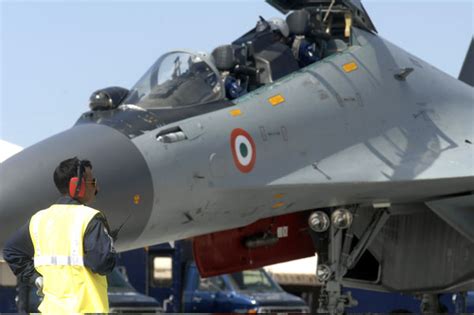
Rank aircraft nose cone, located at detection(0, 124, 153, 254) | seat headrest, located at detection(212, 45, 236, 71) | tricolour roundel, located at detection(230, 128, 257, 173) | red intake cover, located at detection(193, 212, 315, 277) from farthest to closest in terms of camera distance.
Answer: red intake cover, located at detection(193, 212, 315, 277)
seat headrest, located at detection(212, 45, 236, 71)
tricolour roundel, located at detection(230, 128, 257, 173)
aircraft nose cone, located at detection(0, 124, 153, 254)

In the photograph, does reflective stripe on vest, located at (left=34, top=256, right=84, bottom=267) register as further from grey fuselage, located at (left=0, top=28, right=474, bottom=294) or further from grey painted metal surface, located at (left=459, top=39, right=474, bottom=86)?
grey painted metal surface, located at (left=459, top=39, right=474, bottom=86)

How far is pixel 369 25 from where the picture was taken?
12.5m

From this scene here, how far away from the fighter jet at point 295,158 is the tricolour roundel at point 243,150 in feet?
0.04

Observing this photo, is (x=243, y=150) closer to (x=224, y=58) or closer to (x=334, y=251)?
(x=224, y=58)

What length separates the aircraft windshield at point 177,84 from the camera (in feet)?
33.6

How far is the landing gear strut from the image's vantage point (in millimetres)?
11070

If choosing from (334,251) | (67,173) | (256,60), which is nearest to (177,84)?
(256,60)

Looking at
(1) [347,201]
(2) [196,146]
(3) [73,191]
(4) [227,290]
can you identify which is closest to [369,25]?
(1) [347,201]

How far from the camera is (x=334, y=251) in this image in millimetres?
11281

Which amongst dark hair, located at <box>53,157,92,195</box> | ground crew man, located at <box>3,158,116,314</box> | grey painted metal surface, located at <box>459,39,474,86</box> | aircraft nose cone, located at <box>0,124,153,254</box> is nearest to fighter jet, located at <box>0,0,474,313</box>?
aircraft nose cone, located at <box>0,124,153,254</box>

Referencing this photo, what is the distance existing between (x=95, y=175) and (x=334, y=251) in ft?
11.3

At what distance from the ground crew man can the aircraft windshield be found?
4429 millimetres

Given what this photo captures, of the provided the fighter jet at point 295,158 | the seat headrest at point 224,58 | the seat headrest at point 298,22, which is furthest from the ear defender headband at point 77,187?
the seat headrest at point 298,22

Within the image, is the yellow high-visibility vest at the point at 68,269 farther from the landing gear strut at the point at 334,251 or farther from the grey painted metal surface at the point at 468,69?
the grey painted metal surface at the point at 468,69
